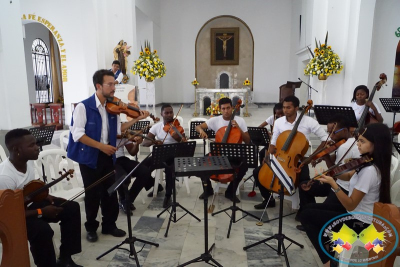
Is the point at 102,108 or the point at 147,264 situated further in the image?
the point at 102,108

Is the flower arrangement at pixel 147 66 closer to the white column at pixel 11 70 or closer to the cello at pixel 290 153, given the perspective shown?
the white column at pixel 11 70

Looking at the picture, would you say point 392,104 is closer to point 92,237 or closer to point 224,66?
point 92,237

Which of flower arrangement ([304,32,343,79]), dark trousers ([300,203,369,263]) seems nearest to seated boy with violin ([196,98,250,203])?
dark trousers ([300,203,369,263])

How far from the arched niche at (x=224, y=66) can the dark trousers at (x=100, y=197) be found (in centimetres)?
1103

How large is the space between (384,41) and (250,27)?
677 cm

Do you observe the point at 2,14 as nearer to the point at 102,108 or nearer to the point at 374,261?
the point at 102,108

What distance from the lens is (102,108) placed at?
114 inches

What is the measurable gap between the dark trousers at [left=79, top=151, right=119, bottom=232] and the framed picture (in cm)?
1121

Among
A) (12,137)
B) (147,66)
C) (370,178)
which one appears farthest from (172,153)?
(147,66)

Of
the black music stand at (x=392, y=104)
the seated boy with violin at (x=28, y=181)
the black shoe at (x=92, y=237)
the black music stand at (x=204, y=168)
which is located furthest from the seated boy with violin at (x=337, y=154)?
the black music stand at (x=392, y=104)

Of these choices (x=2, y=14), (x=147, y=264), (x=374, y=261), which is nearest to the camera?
(x=374, y=261)

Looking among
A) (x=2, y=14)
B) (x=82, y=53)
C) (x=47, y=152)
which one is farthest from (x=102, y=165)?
(x=82, y=53)

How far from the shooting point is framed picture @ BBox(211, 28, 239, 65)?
13336mm

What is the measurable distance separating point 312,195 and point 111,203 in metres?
2.08
